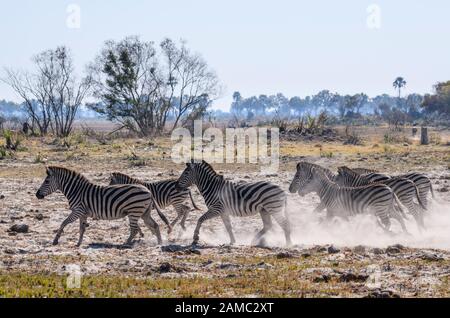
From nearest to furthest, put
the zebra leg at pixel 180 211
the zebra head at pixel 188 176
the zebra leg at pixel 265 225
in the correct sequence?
the zebra leg at pixel 265 225 < the zebra head at pixel 188 176 < the zebra leg at pixel 180 211

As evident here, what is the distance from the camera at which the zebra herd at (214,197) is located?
1265 cm

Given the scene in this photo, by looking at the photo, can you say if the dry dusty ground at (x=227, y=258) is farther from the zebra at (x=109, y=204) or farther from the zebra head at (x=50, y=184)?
the zebra head at (x=50, y=184)

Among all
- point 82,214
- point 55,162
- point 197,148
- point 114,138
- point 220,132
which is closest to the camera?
point 82,214

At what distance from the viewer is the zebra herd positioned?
12.6 metres

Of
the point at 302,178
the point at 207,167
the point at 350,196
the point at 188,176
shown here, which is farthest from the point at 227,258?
the point at 302,178

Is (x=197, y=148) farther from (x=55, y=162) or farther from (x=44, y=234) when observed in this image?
(x=44, y=234)

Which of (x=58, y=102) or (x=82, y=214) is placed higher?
(x=58, y=102)

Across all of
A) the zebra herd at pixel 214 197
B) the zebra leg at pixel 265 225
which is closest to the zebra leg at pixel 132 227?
the zebra herd at pixel 214 197

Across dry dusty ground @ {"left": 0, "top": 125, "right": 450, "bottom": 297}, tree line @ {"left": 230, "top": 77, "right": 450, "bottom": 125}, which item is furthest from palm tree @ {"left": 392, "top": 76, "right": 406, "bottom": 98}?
dry dusty ground @ {"left": 0, "top": 125, "right": 450, "bottom": 297}

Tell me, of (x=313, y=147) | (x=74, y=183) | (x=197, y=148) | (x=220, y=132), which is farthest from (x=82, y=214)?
(x=220, y=132)
